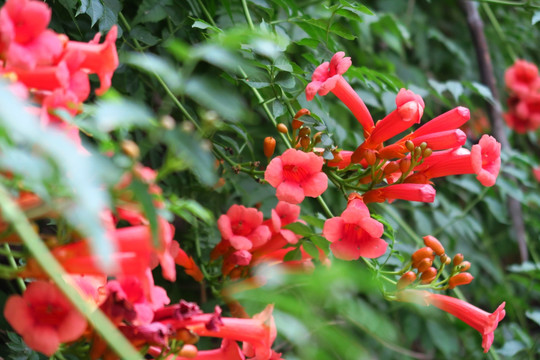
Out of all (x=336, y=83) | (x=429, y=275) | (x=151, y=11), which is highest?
(x=151, y=11)

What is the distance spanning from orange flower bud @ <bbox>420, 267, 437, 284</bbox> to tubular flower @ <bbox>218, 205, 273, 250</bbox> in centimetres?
54

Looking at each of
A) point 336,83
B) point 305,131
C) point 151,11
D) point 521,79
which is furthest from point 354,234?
point 521,79

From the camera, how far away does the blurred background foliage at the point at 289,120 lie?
3.37 ft

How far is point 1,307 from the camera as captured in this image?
1788mm

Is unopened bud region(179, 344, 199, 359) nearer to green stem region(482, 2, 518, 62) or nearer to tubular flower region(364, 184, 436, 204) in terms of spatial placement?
tubular flower region(364, 184, 436, 204)

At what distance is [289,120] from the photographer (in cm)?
234

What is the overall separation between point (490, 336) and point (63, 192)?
1.56 meters

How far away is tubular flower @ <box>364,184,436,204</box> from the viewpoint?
1.89 metres

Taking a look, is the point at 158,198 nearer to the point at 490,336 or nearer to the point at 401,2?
the point at 490,336

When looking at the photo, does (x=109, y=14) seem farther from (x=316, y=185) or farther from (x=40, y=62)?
(x=316, y=185)

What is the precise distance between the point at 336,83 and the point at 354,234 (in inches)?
20.1

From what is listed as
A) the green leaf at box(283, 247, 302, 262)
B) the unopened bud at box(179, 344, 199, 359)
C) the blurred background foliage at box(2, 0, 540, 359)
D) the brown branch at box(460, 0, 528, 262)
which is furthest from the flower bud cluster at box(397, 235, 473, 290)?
the brown branch at box(460, 0, 528, 262)

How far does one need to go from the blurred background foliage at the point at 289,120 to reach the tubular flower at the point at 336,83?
14 centimetres

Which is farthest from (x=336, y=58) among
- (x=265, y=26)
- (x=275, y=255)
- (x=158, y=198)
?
(x=158, y=198)
